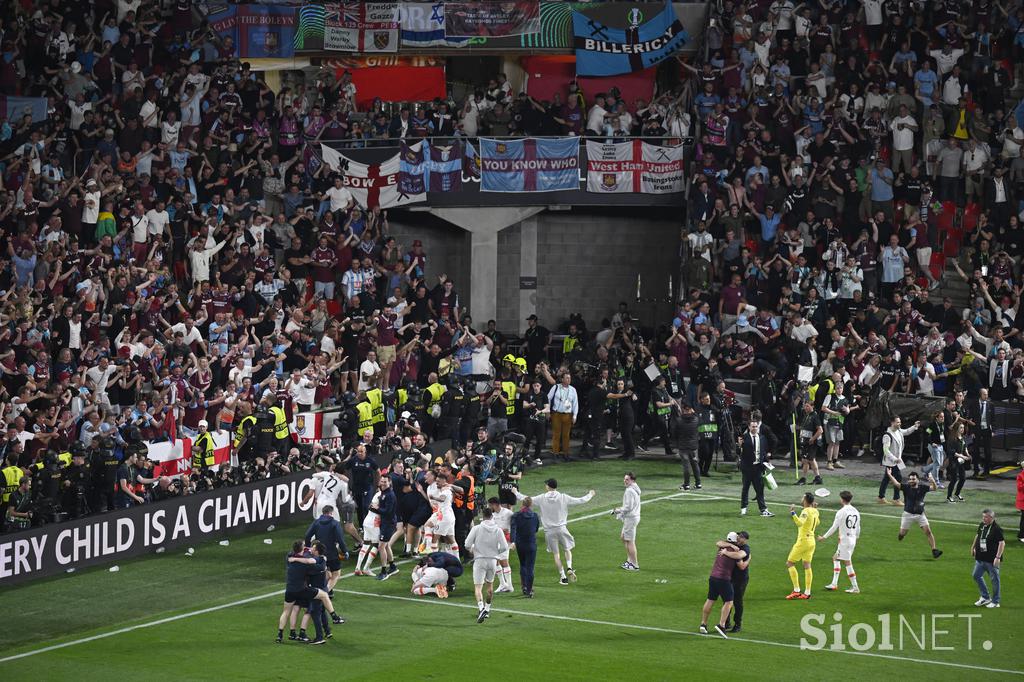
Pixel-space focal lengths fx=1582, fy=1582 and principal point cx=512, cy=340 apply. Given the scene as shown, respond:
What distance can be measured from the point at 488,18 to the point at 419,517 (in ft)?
65.6

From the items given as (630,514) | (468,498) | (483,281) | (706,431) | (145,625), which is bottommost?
(145,625)

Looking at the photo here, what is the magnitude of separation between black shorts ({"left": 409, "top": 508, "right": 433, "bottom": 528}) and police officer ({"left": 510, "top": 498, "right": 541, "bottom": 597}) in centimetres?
229

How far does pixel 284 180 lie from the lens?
38219mm

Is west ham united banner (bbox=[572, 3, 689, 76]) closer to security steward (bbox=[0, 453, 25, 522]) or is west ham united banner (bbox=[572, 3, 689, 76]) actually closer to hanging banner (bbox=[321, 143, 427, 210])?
hanging banner (bbox=[321, 143, 427, 210])

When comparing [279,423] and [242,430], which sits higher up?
[279,423]

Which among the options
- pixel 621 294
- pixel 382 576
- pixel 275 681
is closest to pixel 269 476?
pixel 382 576

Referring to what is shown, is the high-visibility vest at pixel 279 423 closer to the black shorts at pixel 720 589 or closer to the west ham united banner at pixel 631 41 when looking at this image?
the black shorts at pixel 720 589

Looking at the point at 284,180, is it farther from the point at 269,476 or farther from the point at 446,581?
A: the point at 446,581

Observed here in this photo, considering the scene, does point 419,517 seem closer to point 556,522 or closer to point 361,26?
point 556,522

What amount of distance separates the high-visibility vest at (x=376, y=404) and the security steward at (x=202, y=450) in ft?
14.4

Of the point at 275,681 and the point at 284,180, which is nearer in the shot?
the point at 275,681

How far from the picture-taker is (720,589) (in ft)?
71.2

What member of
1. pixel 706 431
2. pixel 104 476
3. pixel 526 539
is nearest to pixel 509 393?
pixel 706 431

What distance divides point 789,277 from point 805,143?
4.40m
